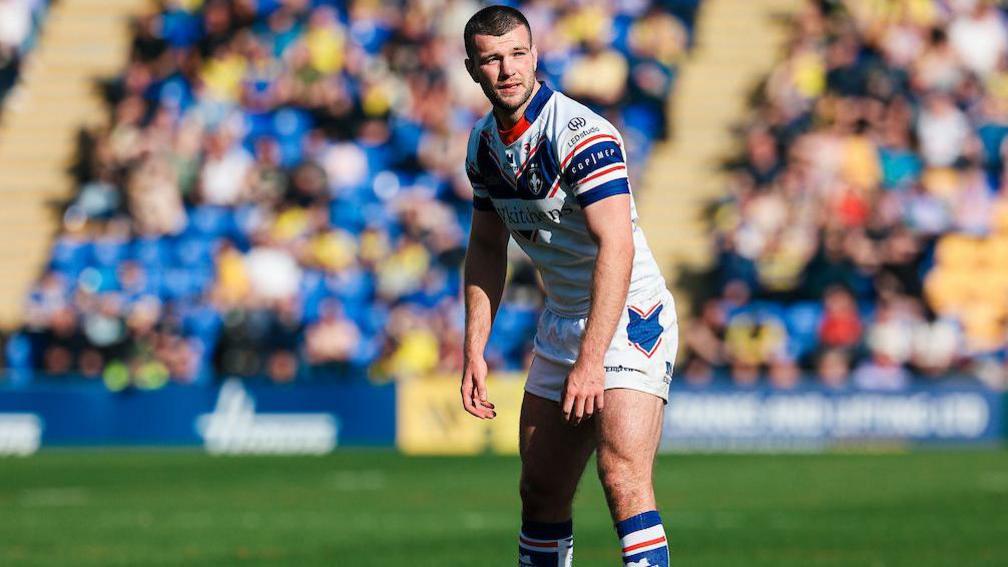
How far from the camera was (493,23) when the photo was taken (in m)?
6.86

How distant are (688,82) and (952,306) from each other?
20.3 ft

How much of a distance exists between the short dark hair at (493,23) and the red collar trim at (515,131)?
0.34 meters

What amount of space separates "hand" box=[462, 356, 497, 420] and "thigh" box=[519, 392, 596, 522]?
0.19m

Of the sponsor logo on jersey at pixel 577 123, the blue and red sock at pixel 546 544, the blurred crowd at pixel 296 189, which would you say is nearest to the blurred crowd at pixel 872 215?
the blurred crowd at pixel 296 189

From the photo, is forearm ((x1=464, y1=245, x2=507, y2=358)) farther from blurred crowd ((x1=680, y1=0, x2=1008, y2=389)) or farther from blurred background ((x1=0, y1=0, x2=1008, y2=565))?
blurred crowd ((x1=680, y1=0, x2=1008, y2=389))

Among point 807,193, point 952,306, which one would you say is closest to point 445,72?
point 807,193

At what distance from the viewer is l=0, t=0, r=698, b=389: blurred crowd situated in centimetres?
2330

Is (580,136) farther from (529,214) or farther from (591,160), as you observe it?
(529,214)

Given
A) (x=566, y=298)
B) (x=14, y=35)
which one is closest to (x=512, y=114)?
(x=566, y=298)

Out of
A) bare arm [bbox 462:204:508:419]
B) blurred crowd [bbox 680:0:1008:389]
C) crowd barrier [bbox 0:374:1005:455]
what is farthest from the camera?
blurred crowd [bbox 680:0:1008:389]

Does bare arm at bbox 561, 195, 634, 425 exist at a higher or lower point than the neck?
lower

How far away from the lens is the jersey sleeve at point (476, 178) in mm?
7340

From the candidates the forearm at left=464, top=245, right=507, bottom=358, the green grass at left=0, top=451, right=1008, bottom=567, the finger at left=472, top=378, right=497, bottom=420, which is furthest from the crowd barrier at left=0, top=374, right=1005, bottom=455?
the finger at left=472, top=378, right=497, bottom=420

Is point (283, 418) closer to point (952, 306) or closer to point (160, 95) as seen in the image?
point (160, 95)
